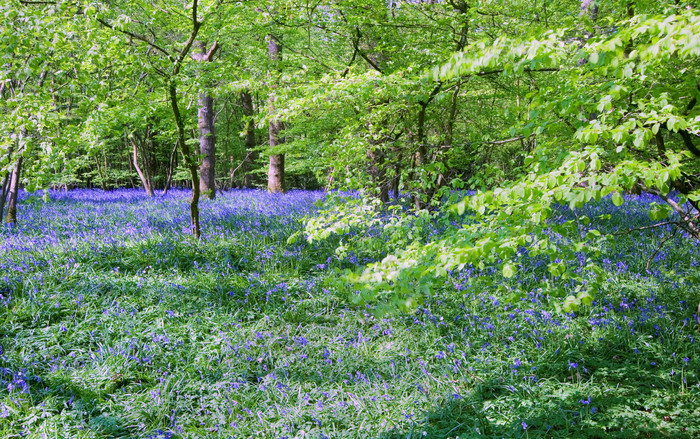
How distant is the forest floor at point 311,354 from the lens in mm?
2924

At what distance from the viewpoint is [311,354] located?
384 cm

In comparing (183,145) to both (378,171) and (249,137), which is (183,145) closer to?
(378,171)

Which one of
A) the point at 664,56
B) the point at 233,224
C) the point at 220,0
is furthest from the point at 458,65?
the point at 233,224

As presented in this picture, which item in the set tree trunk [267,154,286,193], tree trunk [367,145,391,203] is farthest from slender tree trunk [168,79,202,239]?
tree trunk [267,154,286,193]

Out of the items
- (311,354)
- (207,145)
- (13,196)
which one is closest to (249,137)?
(207,145)

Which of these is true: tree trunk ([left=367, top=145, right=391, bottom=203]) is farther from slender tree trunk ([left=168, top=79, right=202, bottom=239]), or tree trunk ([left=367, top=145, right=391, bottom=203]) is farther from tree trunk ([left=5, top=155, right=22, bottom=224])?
tree trunk ([left=5, top=155, right=22, bottom=224])

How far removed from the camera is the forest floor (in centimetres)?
292

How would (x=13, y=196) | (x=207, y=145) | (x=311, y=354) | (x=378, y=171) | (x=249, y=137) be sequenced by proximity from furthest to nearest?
(x=249, y=137) < (x=207, y=145) < (x=13, y=196) < (x=378, y=171) < (x=311, y=354)

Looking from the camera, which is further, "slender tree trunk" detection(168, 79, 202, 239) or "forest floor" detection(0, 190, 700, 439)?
"slender tree trunk" detection(168, 79, 202, 239)

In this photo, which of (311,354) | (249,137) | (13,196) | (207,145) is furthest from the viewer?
(249,137)

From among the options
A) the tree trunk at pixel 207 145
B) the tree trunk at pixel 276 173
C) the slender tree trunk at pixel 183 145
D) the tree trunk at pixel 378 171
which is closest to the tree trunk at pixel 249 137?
the tree trunk at pixel 276 173

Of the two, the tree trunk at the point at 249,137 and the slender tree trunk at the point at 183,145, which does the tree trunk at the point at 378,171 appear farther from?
the tree trunk at the point at 249,137

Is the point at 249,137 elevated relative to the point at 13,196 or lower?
elevated

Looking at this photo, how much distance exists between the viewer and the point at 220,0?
5.39 m
